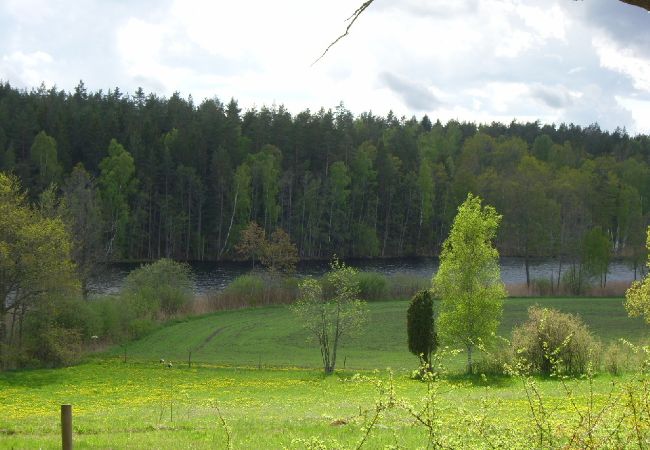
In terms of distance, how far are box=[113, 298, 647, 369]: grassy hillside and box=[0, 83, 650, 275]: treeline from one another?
27.5 metres

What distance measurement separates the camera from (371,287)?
210ft

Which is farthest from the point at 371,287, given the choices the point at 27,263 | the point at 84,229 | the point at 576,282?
the point at 27,263

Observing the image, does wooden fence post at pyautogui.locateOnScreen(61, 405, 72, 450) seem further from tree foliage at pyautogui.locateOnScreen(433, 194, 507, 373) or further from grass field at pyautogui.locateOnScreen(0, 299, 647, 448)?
tree foliage at pyautogui.locateOnScreen(433, 194, 507, 373)

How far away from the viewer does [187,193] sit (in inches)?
3974

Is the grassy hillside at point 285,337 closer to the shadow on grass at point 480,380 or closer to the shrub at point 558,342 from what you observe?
the shadow on grass at point 480,380

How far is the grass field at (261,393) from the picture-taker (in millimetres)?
11297

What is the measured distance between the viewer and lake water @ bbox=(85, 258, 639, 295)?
71438mm

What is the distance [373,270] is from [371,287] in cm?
2258

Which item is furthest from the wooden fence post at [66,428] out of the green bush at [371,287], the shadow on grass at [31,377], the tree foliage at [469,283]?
the green bush at [371,287]

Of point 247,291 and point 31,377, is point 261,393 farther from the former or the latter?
point 247,291

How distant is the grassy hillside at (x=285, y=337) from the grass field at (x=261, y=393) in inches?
4.2

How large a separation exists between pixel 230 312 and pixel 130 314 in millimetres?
10881

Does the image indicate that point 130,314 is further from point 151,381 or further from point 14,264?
point 151,381

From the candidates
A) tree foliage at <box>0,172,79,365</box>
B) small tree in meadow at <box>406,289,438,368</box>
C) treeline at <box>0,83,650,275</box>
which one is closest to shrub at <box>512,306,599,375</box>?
small tree in meadow at <box>406,289,438,368</box>
